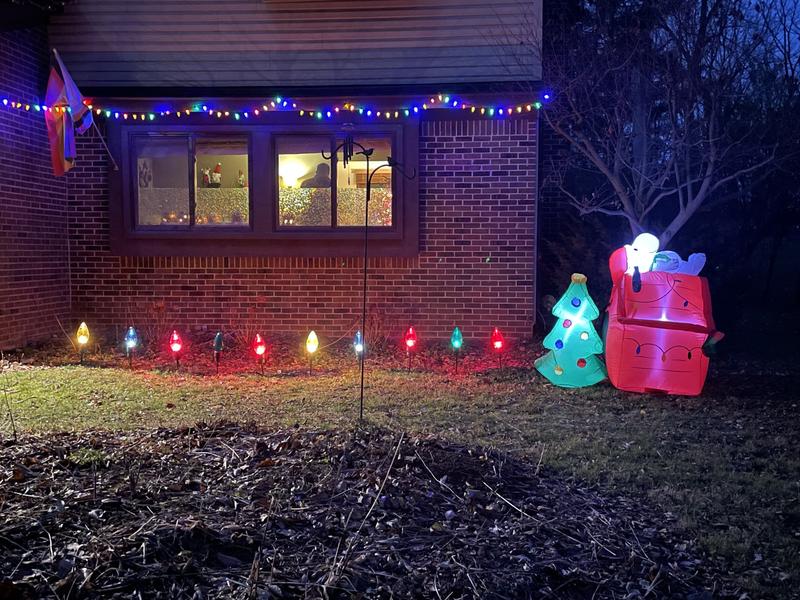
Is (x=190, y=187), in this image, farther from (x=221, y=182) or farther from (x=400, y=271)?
(x=400, y=271)

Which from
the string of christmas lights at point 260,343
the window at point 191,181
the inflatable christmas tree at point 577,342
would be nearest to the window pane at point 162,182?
the window at point 191,181

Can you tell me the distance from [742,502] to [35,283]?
8.24 metres

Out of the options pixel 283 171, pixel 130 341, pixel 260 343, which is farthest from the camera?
pixel 283 171

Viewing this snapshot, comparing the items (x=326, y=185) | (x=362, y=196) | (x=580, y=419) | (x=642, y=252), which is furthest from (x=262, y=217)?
(x=580, y=419)

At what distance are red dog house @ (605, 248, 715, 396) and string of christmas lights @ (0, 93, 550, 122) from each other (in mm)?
3051

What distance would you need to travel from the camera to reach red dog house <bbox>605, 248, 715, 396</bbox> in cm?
681

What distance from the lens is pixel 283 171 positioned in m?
9.44

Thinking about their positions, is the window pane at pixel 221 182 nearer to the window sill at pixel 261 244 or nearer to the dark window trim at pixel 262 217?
the dark window trim at pixel 262 217

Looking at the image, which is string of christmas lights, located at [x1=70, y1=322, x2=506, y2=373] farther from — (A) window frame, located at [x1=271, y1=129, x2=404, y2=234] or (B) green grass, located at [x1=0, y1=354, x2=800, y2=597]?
A: (A) window frame, located at [x1=271, y1=129, x2=404, y2=234]

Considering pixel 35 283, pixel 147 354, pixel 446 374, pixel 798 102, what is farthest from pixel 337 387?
pixel 798 102

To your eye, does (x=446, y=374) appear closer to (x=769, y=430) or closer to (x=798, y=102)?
(x=769, y=430)

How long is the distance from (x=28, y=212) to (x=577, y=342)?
6.70 m

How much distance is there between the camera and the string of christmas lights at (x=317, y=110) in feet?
29.2

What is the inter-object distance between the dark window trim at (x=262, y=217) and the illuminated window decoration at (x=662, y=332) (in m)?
3.18
